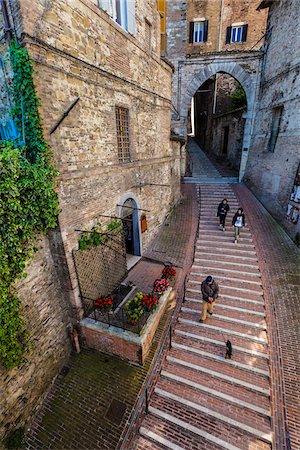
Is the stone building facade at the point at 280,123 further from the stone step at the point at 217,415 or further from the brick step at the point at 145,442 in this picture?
the brick step at the point at 145,442

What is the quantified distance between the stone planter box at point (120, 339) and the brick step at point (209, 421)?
3.69ft

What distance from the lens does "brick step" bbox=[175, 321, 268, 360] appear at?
6.55 metres

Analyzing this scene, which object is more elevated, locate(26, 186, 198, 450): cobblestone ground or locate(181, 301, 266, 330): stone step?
locate(181, 301, 266, 330): stone step

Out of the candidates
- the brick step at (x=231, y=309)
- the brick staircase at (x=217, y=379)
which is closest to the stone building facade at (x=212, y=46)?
the brick staircase at (x=217, y=379)

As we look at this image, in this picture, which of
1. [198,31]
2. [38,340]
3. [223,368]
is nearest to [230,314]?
[223,368]

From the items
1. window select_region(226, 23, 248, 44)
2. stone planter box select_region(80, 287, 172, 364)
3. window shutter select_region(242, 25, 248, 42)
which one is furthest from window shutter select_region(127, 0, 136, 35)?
window shutter select_region(242, 25, 248, 42)

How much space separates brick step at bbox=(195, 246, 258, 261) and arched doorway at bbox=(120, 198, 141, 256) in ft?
9.45

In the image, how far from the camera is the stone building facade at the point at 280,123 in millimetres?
11117

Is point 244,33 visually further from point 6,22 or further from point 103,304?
point 103,304

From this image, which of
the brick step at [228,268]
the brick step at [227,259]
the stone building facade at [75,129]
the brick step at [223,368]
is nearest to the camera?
the stone building facade at [75,129]

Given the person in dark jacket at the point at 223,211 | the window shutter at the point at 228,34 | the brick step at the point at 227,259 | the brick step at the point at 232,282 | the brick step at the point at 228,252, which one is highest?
the window shutter at the point at 228,34

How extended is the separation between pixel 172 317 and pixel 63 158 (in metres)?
6.08

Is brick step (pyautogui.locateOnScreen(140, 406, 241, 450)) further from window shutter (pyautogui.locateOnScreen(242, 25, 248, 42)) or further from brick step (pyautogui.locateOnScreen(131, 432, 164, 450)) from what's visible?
window shutter (pyautogui.locateOnScreen(242, 25, 248, 42))

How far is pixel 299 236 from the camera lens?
10.3 meters
